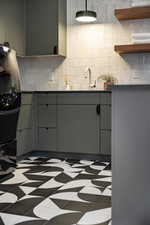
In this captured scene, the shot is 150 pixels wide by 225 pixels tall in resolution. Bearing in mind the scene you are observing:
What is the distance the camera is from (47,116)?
3773mm

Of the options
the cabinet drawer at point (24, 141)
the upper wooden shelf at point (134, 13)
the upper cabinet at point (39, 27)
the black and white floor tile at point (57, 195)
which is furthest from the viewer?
the upper cabinet at point (39, 27)

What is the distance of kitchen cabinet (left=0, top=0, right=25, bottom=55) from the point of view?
Result: 3.59 meters

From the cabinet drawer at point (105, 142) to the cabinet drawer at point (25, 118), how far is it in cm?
91

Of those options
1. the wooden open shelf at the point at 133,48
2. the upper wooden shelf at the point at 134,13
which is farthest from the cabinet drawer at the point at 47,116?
the upper wooden shelf at the point at 134,13

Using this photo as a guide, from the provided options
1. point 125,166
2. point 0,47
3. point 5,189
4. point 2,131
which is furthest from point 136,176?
point 5,189

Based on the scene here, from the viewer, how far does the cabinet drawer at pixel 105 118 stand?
3.49m

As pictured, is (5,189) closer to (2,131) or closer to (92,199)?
(92,199)

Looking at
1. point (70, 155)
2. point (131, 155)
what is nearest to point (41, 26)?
point (70, 155)

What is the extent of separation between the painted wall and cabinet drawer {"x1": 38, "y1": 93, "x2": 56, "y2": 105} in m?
0.61

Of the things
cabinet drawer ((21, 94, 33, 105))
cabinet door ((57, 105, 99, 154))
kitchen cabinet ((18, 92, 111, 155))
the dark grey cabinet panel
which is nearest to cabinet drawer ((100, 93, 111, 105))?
kitchen cabinet ((18, 92, 111, 155))

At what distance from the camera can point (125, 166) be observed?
1509 millimetres

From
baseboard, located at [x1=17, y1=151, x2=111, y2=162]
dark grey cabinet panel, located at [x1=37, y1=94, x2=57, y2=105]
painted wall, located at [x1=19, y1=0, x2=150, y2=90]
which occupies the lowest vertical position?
baseboard, located at [x1=17, y1=151, x2=111, y2=162]

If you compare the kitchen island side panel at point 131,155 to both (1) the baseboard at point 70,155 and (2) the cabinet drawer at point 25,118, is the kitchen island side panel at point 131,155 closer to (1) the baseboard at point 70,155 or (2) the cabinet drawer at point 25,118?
(1) the baseboard at point 70,155

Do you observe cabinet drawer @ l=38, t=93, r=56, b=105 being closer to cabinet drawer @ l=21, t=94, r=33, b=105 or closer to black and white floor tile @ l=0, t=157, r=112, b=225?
cabinet drawer @ l=21, t=94, r=33, b=105
